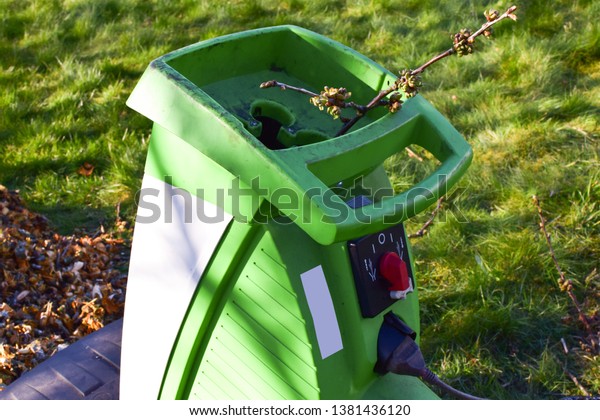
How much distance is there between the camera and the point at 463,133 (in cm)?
340

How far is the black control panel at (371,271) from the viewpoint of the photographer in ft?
5.43

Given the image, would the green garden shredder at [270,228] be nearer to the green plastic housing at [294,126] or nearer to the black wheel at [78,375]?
the green plastic housing at [294,126]

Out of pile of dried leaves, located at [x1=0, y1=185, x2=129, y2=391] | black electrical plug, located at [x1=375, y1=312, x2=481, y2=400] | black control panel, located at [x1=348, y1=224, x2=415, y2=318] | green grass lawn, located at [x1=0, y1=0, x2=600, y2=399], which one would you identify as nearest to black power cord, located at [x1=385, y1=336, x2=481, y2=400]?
black electrical plug, located at [x1=375, y1=312, x2=481, y2=400]

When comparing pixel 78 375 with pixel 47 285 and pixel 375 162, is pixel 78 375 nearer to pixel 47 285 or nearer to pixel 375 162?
pixel 47 285

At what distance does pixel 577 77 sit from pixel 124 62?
233 cm

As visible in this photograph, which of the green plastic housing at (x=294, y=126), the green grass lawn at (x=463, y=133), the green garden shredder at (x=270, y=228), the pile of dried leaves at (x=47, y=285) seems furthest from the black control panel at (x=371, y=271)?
the pile of dried leaves at (x=47, y=285)

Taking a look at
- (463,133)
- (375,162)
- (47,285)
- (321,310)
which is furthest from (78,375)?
(463,133)

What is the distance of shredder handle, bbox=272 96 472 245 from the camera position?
54.2 inches

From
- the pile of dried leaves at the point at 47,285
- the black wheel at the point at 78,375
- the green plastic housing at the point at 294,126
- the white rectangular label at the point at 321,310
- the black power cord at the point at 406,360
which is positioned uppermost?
the green plastic housing at the point at 294,126

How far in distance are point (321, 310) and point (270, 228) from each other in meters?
0.21

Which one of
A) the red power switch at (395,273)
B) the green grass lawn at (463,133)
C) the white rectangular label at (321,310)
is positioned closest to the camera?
the white rectangular label at (321,310)

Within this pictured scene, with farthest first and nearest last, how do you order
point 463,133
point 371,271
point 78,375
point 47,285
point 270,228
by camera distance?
point 463,133 → point 47,285 → point 78,375 → point 371,271 → point 270,228

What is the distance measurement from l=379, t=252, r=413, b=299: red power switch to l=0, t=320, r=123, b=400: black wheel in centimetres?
90

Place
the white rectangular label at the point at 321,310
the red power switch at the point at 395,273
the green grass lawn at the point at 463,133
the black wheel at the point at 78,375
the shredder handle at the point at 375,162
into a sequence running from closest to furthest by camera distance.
→ the shredder handle at the point at 375,162
the white rectangular label at the point at 321,310
the red power switch at the point at 395,273
the black wheel at the point at 78,375
the green grass lawn at the point at 463,133
